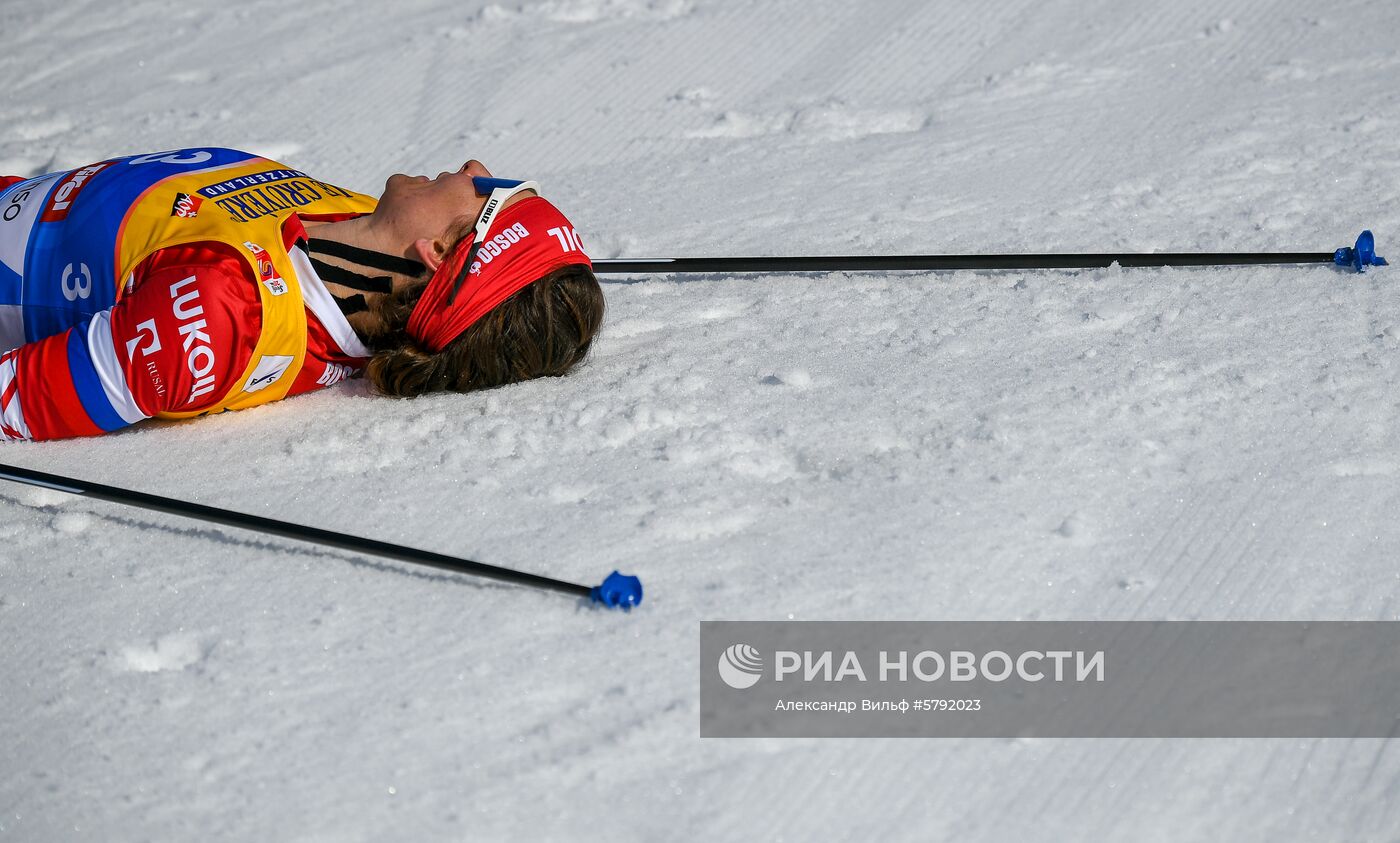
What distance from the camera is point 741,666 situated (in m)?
2.08

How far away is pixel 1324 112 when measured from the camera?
12.7 feet

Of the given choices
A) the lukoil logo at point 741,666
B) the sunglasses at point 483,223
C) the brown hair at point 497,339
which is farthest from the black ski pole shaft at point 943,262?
the lukoil logo at point 741,666

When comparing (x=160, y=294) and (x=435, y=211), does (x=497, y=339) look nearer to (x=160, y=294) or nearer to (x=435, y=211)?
(x=435, y=211)

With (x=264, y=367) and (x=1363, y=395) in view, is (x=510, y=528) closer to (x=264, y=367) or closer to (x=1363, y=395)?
(x=264, y=367)

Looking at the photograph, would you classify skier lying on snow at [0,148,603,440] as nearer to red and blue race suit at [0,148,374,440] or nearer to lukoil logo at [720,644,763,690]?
red and blue race suit at [0,148,374,440]

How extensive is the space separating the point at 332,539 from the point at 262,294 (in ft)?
1.98

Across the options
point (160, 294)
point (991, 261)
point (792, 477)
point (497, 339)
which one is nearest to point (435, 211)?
point (497, 339)

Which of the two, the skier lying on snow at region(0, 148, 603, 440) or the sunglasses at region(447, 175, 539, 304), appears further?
the sunglasses at region(447, 175, 539, 304)

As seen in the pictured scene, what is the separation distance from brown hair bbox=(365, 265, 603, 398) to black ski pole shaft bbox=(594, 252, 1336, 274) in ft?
1.57

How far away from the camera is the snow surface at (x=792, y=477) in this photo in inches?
75.4

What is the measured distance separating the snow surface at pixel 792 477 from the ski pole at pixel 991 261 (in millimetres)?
41

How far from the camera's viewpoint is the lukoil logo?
6.75 ft

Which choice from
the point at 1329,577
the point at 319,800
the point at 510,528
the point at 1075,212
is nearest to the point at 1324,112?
the point at 1075,212

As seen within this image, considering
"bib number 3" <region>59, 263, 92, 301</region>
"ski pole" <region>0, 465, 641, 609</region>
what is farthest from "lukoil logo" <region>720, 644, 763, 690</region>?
"bib number 3" <region>59, 263, 92, 301</region>
